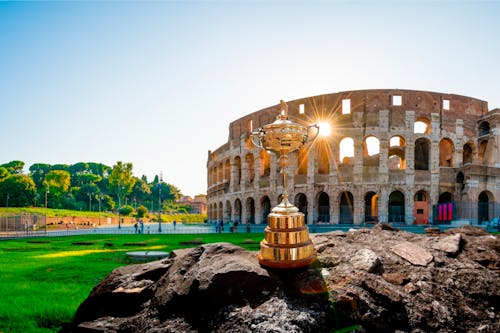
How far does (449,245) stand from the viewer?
4895 mm

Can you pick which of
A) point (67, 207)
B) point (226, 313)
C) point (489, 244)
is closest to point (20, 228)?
point (226, 313)

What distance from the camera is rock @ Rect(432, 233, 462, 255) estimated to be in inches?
187

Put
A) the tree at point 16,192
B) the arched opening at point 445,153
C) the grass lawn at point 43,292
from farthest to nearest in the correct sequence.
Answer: the tree at point 16,192, the arched opening at point 445,153, the grass lawn at point 43,292

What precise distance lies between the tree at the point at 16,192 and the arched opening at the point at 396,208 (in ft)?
245

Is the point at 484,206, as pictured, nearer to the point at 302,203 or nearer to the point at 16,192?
the point at 302,203

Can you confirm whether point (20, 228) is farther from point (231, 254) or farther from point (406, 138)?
point (406, 138)

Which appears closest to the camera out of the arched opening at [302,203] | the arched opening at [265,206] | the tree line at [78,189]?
the arched opening at [302,203]

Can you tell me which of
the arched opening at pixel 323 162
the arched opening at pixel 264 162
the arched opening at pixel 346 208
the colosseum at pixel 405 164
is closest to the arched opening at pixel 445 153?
the colosseum at pixel 405 164

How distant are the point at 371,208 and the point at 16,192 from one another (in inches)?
2902

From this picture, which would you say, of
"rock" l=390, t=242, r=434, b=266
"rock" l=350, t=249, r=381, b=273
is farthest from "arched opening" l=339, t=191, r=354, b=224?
"rock" l=350, t=249, r=381, b=273

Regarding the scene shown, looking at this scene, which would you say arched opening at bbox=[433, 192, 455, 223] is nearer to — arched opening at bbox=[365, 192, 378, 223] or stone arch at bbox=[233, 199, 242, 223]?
arched opening at bbox=[365, 192, 378, 223]

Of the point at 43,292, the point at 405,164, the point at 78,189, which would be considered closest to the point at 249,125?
the point at 405,164

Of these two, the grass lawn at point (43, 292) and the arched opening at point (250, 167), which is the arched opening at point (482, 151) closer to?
the arched opening at point (250, 167)

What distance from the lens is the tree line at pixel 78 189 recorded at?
6506 centimetres
